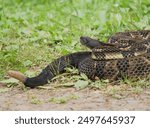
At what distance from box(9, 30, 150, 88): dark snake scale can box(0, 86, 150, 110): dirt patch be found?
0.26 metres

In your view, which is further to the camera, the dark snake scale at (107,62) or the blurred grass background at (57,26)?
the blurred grass background at (57,26)

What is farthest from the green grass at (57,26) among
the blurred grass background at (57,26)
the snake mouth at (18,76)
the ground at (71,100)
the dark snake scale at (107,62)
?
the ground at (71,100)

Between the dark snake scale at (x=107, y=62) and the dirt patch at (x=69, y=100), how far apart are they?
262 millimetres

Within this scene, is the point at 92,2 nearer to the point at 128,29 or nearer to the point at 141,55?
the point at 128,29

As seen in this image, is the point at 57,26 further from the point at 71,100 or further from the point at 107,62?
the point at 71,100

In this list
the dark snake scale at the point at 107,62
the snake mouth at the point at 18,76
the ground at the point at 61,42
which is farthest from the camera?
the dark snake scale at the point at 107,62

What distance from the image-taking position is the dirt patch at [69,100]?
634 cm

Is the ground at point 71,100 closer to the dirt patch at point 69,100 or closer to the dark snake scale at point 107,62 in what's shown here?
the dirt patch at point 69,100

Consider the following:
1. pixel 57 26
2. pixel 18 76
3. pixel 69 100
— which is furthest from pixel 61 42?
pixel 69 100

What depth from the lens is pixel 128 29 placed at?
31.4 feet

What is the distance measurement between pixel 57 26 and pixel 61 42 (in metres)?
0.93

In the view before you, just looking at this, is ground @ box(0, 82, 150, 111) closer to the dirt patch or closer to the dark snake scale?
the dirt patch

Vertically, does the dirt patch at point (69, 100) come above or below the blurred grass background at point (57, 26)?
below

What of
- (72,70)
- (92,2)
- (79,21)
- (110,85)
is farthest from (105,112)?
(92,2)
